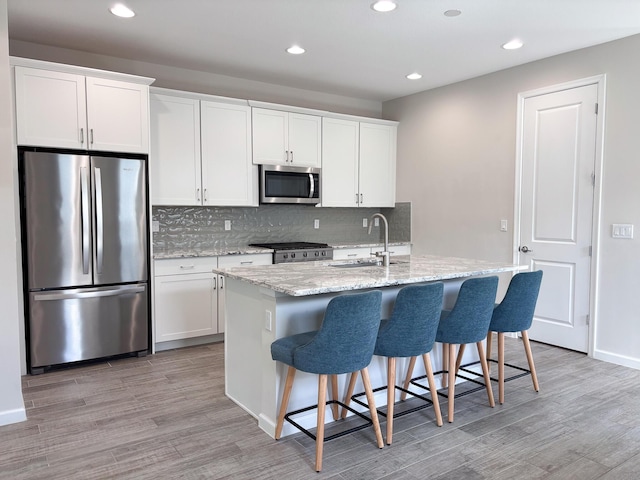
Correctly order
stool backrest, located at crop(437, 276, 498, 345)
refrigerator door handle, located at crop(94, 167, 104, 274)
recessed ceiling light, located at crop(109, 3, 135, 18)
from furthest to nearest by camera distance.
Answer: refrigerator door handle, located at crop(94, 167, 104, 274) < recessed ceiling light, located at crop(109, 3, 135, 18) < stool backrest, located at crop(437, 276, 498, 345)

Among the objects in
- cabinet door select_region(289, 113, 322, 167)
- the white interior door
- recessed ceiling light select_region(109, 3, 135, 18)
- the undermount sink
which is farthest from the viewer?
cabinet door select_region(289, 113, 322, 167)

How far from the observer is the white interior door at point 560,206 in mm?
4227

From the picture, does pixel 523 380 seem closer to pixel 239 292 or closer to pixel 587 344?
pixel 587 344

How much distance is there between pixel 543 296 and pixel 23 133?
4.70 m

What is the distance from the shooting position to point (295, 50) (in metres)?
4.25

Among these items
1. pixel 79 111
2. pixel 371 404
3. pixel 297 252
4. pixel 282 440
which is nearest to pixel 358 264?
pixel 371 404

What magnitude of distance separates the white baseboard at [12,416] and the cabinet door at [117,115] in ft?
6.63

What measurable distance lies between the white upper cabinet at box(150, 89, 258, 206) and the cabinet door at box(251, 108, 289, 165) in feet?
0.27

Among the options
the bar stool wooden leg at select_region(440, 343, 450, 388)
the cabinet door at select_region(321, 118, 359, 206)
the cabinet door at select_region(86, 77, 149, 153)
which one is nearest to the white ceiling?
the cabinet door at select_region(86, 77, 149, 153)

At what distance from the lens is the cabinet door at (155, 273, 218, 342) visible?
168 inches

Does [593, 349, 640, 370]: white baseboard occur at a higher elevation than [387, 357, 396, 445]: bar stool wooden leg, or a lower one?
lower

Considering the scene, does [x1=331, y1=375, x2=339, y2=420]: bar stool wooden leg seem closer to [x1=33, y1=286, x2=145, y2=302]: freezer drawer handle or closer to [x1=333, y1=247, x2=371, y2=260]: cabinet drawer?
[x1=33, y1=286, x2=145, y2=302]: freezer drawer handle

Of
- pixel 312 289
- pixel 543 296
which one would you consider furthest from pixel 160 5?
pixel 543 296

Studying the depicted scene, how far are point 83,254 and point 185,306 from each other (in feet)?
3.33
